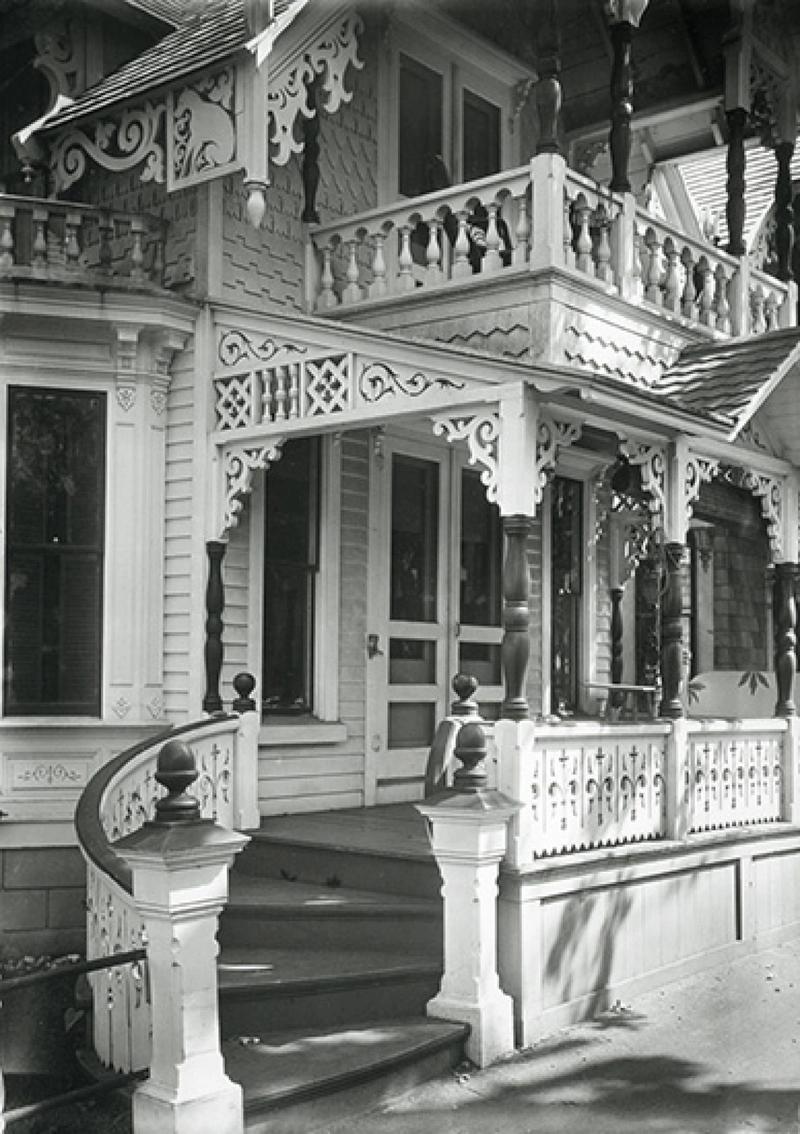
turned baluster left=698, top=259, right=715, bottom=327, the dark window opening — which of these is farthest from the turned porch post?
the dark window opening

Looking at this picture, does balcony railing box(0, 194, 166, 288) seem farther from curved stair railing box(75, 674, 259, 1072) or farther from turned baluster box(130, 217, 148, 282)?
curved stair railing box(75, 674, 259, 1072)

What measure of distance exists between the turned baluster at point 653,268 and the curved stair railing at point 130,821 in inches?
171

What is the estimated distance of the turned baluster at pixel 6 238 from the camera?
9055 millimetres

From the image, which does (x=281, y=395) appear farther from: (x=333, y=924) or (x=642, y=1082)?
(x=642, y=1082)

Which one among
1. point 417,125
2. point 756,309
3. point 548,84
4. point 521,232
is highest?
point 417,125

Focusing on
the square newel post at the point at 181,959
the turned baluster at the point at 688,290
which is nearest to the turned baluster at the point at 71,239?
the turned baluster at the point at 688,290

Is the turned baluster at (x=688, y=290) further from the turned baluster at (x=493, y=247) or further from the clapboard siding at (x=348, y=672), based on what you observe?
the clapboard siding at (x=348, y=672)

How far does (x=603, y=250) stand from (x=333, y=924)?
5.14m

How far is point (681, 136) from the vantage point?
13.3 meters

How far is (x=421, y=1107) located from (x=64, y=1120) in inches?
64.9

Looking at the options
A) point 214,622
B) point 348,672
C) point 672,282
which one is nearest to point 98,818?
point 214,622

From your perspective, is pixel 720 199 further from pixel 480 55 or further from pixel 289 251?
pixel 289 251

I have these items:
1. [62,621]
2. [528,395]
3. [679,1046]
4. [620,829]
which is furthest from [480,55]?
[679,1046]

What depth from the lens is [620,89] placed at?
32.2 feet
